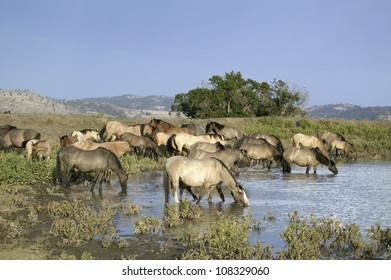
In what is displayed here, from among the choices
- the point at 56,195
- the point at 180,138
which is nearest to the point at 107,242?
the point at 56,195

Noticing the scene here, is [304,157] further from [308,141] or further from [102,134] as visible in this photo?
[102,134]

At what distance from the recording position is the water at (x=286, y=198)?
39.4ft

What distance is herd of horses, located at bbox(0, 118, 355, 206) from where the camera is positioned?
13.3 metres

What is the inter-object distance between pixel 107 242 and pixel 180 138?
14522mm

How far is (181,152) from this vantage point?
2388 centimetres

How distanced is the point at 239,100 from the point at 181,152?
34.7 metres

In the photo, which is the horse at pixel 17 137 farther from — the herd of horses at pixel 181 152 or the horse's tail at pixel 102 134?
the horse's tail at pixel 102 134

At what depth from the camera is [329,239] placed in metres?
10.1

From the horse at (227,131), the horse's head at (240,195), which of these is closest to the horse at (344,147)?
the horse at (227,131)

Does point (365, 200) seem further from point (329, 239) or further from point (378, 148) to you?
point (378, 148)

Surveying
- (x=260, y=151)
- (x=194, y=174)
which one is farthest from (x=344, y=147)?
(x=194, y=174)

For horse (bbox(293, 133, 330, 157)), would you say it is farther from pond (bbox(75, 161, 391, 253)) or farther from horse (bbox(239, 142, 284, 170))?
horse (bbox(239, 142, 284, 170))

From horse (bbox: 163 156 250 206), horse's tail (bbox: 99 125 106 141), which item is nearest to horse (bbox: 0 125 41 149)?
horse's tail (bbox: 99 125 106 141)
